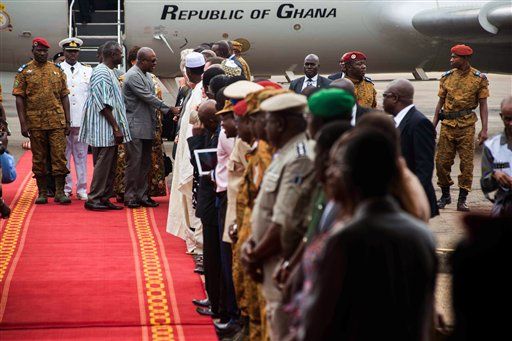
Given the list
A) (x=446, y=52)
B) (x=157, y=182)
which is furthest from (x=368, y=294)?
(x=446, y=52)

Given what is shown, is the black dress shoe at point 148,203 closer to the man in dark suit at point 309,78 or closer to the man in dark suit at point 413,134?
the man in dark suit at point 309,78

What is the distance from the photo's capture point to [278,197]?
4336 millimetres

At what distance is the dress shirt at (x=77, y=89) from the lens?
1103cm

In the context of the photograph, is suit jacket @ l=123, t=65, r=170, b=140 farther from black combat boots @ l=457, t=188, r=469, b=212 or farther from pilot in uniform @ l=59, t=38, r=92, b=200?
black combat boots @ l=457, t=188, r=469, b=212

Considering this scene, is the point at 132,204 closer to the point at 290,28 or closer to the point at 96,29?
the point at 96,29

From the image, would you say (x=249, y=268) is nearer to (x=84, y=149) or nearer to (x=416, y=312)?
(x=416, y=312)

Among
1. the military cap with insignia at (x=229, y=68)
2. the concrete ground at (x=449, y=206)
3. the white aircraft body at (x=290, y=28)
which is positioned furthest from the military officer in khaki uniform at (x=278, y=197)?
the white aircraft body at (x=290, y=28)

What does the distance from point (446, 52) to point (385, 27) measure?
1.31 metres

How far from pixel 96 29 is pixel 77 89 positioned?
199 inches

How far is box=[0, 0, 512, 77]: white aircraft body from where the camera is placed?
50.6ft

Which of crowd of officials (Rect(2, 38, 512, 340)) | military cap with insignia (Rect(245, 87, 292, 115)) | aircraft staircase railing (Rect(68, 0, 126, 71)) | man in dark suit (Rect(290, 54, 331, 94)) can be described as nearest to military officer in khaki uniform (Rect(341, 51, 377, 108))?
crowd of officials (Rect(2, 38, 512, 340))

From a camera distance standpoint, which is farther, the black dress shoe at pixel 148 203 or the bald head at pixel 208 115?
the black dress shoe at pixel 148 203

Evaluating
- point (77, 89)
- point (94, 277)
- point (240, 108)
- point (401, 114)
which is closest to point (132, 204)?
point (77, 89)

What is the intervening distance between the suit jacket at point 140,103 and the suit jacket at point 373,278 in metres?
7.27
